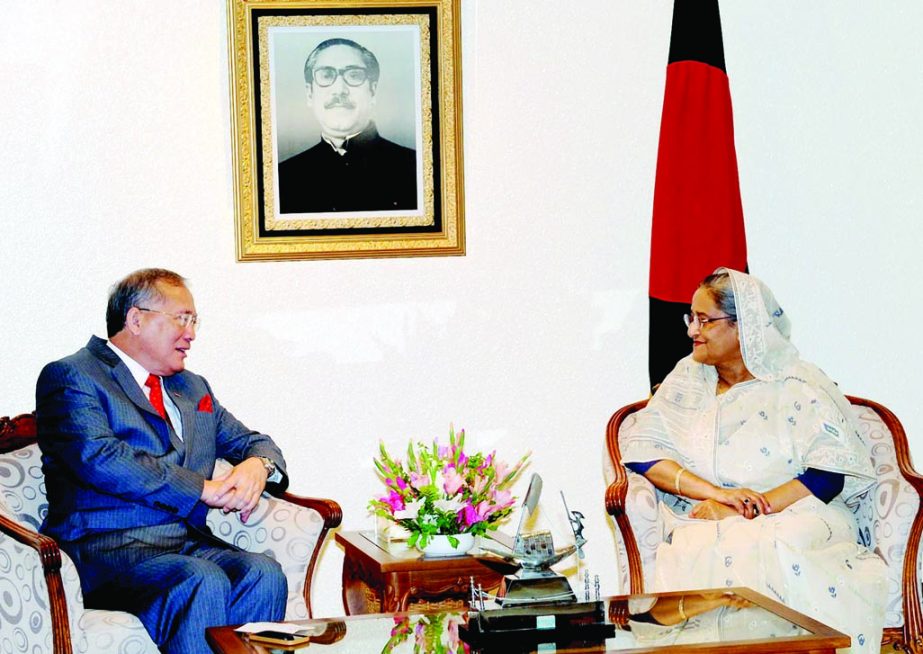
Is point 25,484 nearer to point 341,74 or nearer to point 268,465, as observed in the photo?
point 268,465

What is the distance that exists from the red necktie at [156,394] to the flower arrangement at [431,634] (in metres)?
1.33

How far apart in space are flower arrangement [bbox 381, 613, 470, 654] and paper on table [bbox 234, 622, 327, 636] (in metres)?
0.21

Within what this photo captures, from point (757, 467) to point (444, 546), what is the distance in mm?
1191

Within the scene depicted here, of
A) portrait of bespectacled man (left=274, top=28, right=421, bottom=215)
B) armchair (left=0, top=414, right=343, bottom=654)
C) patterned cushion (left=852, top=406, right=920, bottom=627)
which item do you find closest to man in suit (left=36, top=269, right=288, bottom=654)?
armchair (left=0, top=414, right=343, bottom=654)

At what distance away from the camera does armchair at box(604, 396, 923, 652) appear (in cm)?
428

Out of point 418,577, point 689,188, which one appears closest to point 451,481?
point 418,577

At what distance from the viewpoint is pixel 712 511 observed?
4.42 meters

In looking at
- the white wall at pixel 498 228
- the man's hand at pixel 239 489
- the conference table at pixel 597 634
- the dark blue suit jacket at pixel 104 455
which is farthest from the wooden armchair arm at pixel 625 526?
the dark blue suit jacket at pixel 104 455

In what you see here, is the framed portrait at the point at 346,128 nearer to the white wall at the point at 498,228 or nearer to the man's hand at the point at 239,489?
the white wall at the point at 498,228

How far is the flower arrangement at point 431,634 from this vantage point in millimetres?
3244

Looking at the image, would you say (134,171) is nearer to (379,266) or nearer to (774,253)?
(379,266)

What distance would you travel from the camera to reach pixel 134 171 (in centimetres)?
527

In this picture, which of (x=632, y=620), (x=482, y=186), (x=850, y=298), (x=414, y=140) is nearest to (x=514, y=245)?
(x=482, y=186)

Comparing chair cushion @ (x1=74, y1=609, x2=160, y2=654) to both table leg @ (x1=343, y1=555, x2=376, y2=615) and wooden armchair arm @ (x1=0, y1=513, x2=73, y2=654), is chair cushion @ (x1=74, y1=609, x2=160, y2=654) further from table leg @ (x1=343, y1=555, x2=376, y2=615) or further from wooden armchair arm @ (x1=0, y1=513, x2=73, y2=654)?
table leg @ (x1=343, y1=555, x2=376, y2=615)
